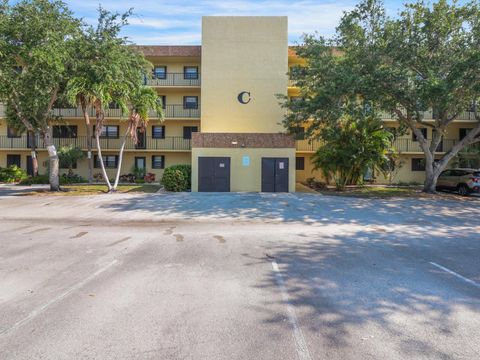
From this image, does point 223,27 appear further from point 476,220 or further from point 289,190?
point 476,220

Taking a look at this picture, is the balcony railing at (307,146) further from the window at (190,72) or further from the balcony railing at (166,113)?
the window at (190,72)

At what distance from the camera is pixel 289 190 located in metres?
23.3

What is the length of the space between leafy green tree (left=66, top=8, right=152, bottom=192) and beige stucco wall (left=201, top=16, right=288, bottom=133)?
584 centimetres

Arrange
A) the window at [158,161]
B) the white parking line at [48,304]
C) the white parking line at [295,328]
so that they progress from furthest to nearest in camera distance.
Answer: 1. the window at [158,161]
2. the white parking line at [48,304]
3. the white parking line at [295,328]

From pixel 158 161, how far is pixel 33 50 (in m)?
15.1

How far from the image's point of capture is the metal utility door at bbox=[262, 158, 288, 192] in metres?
23.4

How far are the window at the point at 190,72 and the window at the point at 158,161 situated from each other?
7.09m

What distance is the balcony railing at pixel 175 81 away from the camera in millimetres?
31547

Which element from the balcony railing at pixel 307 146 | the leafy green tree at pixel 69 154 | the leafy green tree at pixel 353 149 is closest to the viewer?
the leafy green tree at pixel 353 149

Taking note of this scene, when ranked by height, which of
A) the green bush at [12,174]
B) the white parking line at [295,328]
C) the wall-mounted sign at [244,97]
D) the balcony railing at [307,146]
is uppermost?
the wall-mounted sign at [244,97]

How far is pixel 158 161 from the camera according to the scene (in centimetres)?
3259

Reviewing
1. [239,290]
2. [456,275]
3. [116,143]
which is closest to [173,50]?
[116,143]

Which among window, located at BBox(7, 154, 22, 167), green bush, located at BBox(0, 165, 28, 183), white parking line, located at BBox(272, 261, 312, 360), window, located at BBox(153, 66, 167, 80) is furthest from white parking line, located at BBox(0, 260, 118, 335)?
window, located at BBox(7, 154, 22, 167)

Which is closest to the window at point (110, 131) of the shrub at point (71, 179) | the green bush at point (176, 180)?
the shrub at point (71, 179)
